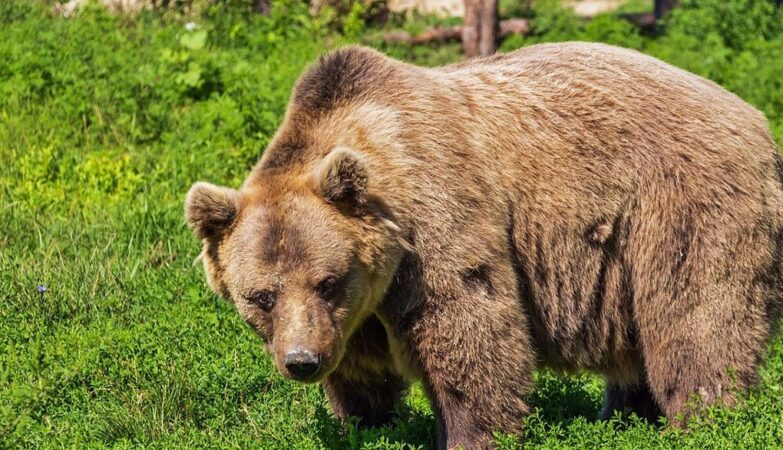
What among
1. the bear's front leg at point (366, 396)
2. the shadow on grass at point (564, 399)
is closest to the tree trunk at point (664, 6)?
the shadow on grass at point (564, 399)

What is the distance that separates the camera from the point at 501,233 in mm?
5945

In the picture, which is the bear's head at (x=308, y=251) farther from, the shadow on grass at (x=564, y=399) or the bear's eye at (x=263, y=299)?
the shadow on grass at (x=564, y=399)

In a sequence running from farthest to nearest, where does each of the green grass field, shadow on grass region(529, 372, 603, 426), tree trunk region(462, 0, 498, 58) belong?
tree trunk region(462, 0, 498, 58) → shadow on grass region(529, 372, 603, 426) → the green grass field

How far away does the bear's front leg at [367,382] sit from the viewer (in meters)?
6.05

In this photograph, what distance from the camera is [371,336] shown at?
19.8 feet

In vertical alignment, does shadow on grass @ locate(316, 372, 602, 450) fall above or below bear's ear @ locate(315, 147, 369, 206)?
below

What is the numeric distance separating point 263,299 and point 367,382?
0.90m

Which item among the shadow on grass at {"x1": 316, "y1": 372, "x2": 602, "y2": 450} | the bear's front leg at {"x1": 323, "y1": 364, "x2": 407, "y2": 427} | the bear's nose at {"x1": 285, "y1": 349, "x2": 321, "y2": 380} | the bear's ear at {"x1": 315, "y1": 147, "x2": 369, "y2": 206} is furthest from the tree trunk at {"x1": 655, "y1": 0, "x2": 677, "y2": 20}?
the bear's nose at {"x1": 285, "y1": 349, "x2": 321, "y2": 380}

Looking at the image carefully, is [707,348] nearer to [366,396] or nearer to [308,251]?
[366,396]

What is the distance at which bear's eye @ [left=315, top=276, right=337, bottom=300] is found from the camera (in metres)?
5.60

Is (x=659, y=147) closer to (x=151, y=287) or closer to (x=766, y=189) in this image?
(x=766, y=189)

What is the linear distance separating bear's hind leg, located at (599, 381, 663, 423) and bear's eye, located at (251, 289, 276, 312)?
2190mm

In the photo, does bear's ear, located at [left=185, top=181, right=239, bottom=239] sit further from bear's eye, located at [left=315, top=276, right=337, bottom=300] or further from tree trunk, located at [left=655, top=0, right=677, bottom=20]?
tree trunk, located at [left=655, top=0, right=677, bottom=20]

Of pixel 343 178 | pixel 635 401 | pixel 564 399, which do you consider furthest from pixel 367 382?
pixel 635 401
